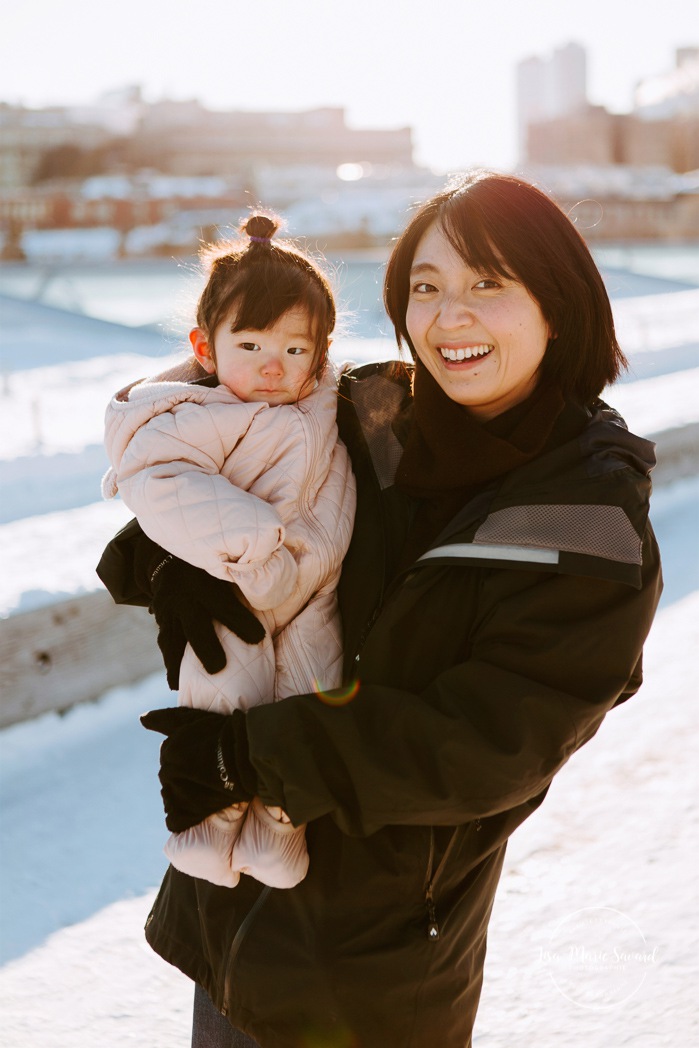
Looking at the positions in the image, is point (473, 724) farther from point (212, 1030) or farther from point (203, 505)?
point (212, 1030)

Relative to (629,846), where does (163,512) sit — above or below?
above

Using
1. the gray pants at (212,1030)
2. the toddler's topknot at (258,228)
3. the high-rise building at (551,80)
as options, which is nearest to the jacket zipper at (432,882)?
the gray pants at (212,1030)

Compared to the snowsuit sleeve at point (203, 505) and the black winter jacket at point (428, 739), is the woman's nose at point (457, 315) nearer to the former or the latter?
the black winter jacket at point (428, 739)

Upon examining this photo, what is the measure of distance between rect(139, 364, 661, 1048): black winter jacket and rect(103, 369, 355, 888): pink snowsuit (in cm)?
5

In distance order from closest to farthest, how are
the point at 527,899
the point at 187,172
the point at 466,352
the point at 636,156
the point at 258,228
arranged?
the point at 466,352, the point at 258,228, the point at 527,899, the point at 187,172, the point at 636,156

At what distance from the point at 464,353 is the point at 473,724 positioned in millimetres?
545

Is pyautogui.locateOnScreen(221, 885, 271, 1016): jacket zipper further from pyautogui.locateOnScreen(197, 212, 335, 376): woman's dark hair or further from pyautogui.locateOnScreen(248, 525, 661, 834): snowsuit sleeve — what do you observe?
pyautogui.locateOnScreen(197, 212, 335, 376): woman's dark hair

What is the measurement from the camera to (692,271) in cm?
1512

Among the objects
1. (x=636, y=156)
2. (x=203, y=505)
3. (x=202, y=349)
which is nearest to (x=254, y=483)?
(x=203, y=505)

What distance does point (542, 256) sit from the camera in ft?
4.62

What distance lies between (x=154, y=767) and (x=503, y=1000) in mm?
1400

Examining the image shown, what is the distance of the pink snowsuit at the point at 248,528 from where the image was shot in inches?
54.7

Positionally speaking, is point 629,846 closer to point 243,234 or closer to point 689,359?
point 243,234

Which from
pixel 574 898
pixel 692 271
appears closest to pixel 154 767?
pixel 574 898
